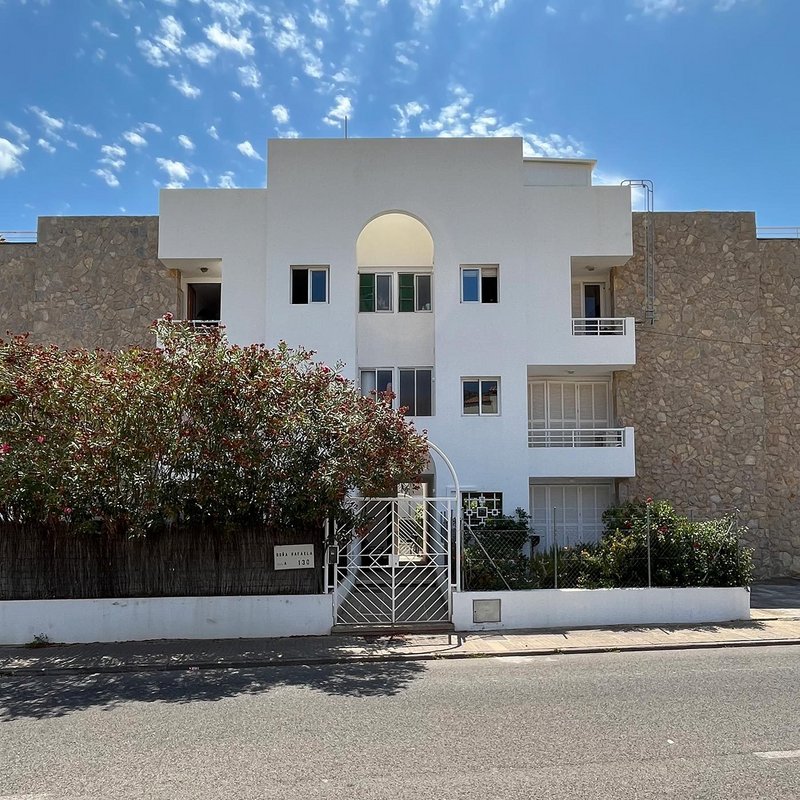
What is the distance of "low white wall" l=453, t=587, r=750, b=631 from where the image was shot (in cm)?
1271

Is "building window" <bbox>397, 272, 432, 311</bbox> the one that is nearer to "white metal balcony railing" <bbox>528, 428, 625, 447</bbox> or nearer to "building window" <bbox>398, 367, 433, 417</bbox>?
"building window" <bbox>398, 367, 433, 417</bbox>

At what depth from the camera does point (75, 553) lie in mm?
12539

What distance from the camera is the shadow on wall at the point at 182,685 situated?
8328 mm

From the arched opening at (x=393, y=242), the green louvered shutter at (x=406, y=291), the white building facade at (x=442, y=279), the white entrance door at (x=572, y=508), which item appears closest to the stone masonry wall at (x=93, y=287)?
the white building facade at (x=442, y=279)

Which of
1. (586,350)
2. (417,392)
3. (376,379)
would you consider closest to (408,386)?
(417,392)

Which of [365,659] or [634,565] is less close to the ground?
[634,565]

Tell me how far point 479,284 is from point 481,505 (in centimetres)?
573

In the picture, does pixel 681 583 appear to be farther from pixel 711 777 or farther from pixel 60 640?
pixel 60 640

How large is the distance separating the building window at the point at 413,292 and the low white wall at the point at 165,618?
9.13 metres

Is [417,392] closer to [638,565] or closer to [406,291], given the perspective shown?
[406,291]

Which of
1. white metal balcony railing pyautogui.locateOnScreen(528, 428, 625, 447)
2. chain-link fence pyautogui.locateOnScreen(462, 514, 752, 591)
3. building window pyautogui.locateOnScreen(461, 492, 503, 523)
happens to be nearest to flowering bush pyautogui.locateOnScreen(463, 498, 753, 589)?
chain-link fence pyautogui.locateOnScreen(462, 514, 752, 591)

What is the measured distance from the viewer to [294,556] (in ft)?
41.3

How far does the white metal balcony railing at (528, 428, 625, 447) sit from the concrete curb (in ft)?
27.0

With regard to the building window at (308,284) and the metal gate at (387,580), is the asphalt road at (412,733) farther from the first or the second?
the building window at (308,284)
